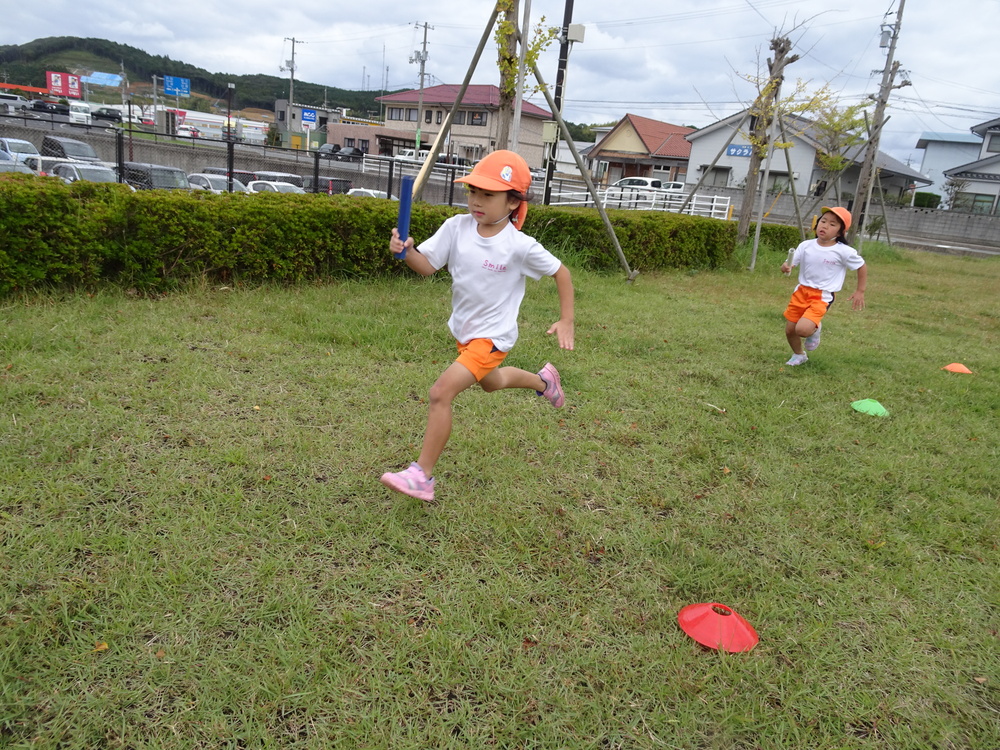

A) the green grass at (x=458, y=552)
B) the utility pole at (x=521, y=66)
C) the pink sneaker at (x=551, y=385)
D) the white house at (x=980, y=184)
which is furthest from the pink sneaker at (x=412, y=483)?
the white house at (x=980, y=184)

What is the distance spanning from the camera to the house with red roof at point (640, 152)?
50.5 metres

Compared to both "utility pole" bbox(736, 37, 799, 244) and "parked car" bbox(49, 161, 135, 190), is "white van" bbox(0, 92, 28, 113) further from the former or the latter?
"utility pole" bbox(736, 37, 799, 244)

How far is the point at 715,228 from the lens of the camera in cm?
1341

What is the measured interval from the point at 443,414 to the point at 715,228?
11.6 metres

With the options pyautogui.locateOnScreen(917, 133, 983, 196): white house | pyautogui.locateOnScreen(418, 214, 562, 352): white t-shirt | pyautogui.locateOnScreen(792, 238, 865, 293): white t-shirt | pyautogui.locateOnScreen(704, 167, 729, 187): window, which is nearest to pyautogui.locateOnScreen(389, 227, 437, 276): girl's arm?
pyautogui.locateOnScreen(418, 214, 562, 352): white t-shirt

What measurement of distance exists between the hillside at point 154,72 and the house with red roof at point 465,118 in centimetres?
6076

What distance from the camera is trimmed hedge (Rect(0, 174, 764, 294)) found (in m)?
5.45

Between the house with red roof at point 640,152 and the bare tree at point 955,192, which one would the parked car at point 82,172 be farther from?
the bare tree at point 955,192

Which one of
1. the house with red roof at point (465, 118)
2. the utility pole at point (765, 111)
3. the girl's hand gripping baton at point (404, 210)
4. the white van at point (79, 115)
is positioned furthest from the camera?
the house with red roof at point (465, 118)

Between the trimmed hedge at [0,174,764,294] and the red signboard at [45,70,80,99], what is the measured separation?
8727cm

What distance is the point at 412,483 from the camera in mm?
3121

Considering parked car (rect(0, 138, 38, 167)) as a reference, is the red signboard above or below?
above

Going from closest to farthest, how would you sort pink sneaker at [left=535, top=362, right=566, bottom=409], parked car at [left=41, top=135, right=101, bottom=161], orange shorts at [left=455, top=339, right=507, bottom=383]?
1. orange shorts at [left=455, top=339, right=507, bottom=383]
2. pink sneaker at [left=535, top=362, right=566, bottom=409]
3. parked car at [left=41, top=135, right=101, bottom=161]

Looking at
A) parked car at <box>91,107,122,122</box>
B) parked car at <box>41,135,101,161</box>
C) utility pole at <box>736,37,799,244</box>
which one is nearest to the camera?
utility pole at <box>736,37,799,244</box>
